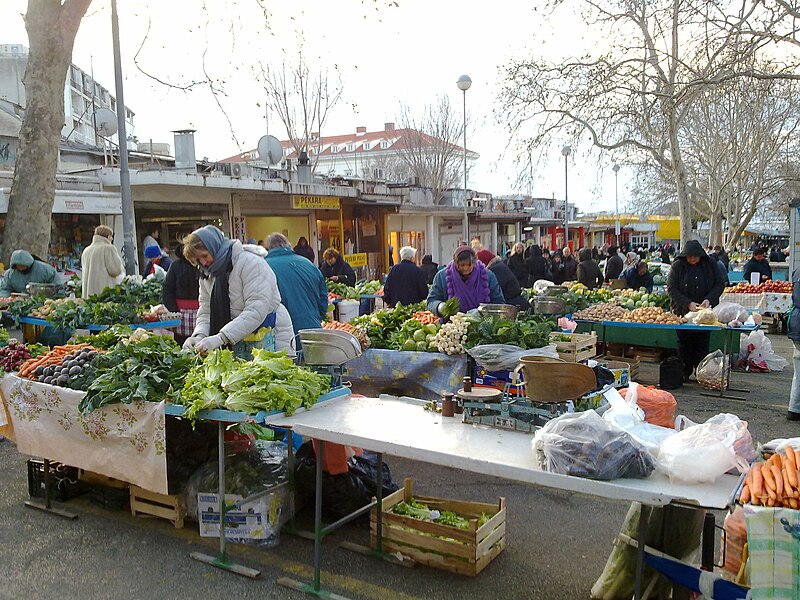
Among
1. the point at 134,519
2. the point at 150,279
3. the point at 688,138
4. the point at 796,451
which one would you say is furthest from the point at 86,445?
the point at 688,138

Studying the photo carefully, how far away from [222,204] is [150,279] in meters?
7.98

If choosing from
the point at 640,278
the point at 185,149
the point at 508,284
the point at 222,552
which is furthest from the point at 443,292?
the point at 185,149

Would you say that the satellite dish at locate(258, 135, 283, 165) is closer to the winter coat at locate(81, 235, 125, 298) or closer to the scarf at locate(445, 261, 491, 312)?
the winter coat at locate(81, 235, 125, 298)

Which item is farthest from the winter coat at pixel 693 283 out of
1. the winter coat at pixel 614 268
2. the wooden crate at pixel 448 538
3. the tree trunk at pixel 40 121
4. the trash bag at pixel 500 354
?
the tree trunk at pixel 40 121

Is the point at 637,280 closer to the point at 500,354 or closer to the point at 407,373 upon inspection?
the point at 407,373

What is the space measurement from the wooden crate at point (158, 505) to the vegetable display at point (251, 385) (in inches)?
34.0

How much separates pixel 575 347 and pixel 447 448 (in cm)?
272

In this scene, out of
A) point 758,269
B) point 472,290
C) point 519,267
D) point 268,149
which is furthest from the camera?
point 268,149

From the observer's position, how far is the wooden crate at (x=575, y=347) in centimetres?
527

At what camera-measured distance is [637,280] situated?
40.9 ft

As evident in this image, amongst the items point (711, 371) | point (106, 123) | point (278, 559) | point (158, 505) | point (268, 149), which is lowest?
point (278, 559)

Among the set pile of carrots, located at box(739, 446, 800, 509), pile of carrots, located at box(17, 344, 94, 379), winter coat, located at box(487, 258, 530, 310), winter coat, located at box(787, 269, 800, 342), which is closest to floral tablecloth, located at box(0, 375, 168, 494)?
pile of carrots, located at box(17, 344, 94, 379)

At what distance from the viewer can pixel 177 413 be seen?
368 centimetres

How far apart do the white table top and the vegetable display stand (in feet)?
0.35
